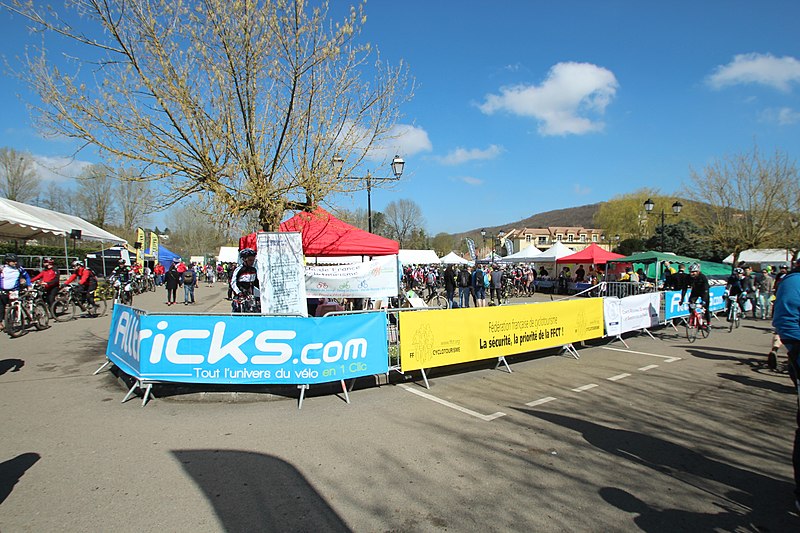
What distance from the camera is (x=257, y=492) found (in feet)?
11.7

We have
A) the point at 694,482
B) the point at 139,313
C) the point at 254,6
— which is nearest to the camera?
the point at 694,482

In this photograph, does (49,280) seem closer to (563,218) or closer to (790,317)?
(790,317)

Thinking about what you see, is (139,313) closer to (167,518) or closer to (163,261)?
(167,518)

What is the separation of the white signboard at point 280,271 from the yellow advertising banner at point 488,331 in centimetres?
219

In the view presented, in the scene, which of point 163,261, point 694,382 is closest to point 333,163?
point 694,382

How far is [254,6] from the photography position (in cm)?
701

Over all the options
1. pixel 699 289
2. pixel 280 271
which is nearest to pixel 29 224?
pixel 280 271

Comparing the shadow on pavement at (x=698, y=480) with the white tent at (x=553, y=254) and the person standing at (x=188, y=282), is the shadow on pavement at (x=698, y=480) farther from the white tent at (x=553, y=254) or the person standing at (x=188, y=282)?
the white tent at (x=553, y=254)

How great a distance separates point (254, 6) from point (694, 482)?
8.74 meters

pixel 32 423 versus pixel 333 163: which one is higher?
pixel 333 163

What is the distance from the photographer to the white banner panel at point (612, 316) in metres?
10.6

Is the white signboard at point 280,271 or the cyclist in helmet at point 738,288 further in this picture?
the cyclist in helmet at point 738,288

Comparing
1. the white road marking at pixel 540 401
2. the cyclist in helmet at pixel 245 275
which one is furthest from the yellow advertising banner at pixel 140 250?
the white road marking at pixel 540 401

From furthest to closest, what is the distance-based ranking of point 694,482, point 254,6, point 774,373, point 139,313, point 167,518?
point 774,373 → point 254,6 → point 139,313 → point 694,482 → point 167,518
